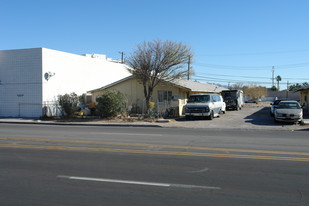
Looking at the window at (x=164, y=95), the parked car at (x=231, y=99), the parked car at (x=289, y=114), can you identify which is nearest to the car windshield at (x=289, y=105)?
the parked car at (x=289, y=114)

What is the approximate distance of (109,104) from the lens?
2508 cm

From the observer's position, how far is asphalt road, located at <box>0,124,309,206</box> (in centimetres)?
529

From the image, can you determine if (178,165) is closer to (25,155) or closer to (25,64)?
(25,155)

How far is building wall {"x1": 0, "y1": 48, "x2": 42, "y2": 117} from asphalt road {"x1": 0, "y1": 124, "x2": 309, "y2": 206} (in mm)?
18669

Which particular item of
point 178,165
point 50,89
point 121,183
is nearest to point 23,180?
point 121,183

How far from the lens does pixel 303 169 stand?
7262 millimetres

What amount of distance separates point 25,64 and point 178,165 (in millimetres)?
24809

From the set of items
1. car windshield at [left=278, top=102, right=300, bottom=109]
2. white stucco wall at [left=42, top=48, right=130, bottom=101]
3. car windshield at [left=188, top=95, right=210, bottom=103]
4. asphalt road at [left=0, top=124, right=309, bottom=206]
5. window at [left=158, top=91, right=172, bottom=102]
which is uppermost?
white stucco wall at [left=42, top=48, right=130, bottom=101]

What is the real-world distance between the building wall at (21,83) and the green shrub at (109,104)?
6566 millimetres

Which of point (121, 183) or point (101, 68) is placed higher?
point (101, 68)

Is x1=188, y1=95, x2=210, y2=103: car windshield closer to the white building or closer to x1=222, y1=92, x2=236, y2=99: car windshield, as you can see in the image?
the white building

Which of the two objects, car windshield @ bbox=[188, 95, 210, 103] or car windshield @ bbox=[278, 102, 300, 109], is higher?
car windshield @ bbox=[188, 95, 210, 103]

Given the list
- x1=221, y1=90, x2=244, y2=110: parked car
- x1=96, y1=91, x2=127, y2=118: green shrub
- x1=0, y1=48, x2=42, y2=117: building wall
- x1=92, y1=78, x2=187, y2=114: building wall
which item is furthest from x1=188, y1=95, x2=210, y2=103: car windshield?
x1=221, y1=90, x2=244, y2=110: parked car

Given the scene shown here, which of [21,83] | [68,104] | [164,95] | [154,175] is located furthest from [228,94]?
[154,175]
